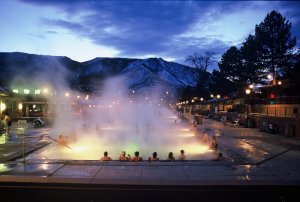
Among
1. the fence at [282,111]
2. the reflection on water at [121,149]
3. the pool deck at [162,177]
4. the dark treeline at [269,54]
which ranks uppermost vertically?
the dark treeline at [269,54]

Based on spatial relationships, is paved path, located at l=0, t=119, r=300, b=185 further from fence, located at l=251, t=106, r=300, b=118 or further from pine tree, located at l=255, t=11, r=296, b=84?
pine tree, located at l=255, t=11, r=296, b=84

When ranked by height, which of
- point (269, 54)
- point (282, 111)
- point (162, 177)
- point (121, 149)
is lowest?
point (121, 149)

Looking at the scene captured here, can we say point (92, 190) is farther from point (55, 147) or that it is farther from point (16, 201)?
point (55, 147)

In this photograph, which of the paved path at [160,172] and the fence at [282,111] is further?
the fence at [282,111]

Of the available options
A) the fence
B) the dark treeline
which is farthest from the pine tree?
the fence

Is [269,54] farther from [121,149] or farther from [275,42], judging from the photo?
[121,149]

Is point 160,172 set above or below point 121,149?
above

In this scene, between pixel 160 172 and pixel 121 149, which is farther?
pixel 121 149

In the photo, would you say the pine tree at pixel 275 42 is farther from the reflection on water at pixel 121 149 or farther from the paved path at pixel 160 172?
A: the paved path at pixel 160 172

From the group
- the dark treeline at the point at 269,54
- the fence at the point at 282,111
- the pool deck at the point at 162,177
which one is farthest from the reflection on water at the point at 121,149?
the dark treeline at the point at 269,54

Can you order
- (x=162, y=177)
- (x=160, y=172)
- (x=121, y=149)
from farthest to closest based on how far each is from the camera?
(x=121, y=149)
(x=160, y=172)
(x=162, y=177)

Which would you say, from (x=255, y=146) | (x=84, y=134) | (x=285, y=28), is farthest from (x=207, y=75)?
(x=255, y=146)

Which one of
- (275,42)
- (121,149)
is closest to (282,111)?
(121,149)

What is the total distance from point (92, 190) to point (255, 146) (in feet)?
36.4
